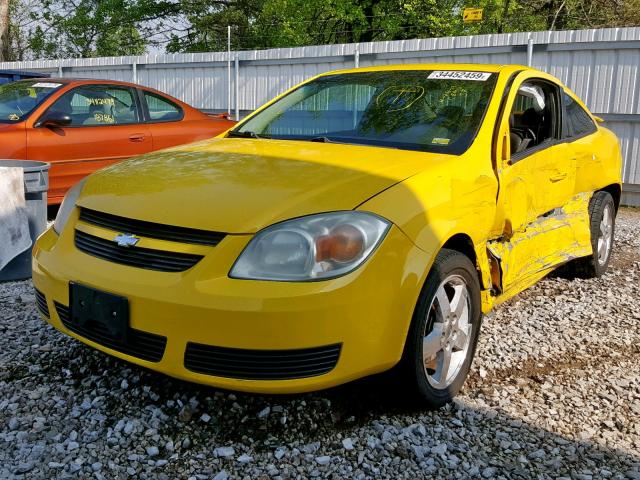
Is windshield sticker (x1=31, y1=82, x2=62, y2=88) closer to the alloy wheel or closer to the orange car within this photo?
the orange car

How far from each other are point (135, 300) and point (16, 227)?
270 cm

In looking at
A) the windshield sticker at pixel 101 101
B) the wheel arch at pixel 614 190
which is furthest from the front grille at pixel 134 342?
the windshield sticker at pixel 101 101

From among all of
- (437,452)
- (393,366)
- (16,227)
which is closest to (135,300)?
(393,366)

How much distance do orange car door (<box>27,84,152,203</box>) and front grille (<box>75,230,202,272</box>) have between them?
4110mm

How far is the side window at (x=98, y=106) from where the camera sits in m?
6.82

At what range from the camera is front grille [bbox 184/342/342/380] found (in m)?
2.34

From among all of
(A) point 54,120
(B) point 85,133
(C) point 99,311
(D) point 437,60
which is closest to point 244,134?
(C) point 99,311

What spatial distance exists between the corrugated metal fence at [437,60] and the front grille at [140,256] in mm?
8563

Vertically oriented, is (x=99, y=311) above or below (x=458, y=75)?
A: below

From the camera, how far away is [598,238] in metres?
4.97

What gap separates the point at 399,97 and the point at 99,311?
2037mm

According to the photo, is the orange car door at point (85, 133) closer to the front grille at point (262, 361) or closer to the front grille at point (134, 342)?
the front grille at point (134, 342)

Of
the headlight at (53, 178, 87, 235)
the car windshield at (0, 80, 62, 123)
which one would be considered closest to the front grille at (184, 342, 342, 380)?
the headlight at (53, 178, 87, 235)

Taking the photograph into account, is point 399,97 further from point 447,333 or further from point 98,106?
point 98,106
